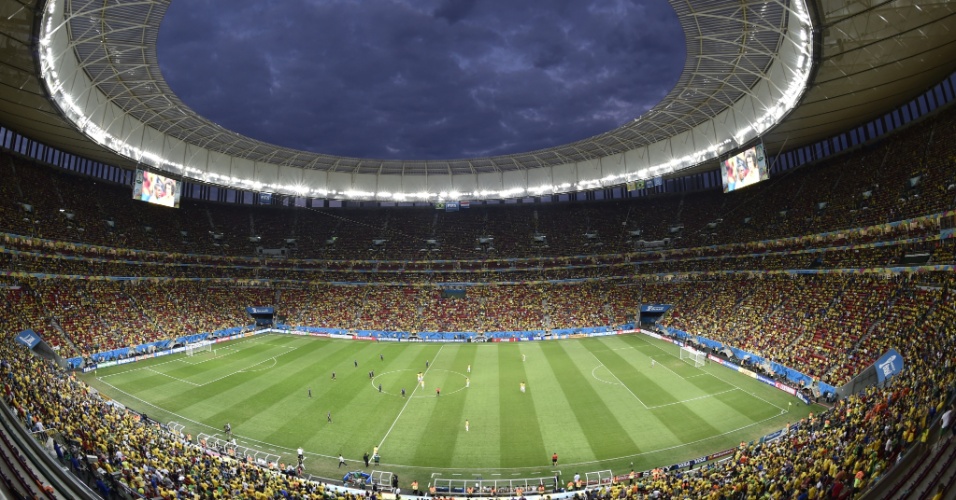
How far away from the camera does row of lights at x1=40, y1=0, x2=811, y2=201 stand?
86.6ft

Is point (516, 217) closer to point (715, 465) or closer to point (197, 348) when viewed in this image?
point (197, 348)

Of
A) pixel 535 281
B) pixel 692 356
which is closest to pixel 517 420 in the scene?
pixel 692 356

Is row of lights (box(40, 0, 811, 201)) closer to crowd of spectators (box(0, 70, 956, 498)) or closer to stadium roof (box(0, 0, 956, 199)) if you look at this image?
stadium roof (box(0, 0, 956, 199))

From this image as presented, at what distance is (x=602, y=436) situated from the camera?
24984mm

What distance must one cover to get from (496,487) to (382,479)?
5.35 m

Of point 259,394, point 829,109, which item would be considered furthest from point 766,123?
point 259,394

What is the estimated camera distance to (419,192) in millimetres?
67625

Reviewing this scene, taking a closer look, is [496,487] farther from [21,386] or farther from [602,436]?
[21,386]

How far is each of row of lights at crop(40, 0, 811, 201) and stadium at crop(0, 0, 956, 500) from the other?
0.93ft

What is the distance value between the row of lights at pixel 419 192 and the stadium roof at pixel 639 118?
0.49 ft

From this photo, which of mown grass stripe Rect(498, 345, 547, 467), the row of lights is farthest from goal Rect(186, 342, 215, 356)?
mown grass stripe Rect(498, 345, 547, 467)

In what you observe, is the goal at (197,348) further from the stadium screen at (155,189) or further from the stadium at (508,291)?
the stadium screen at (155,189)

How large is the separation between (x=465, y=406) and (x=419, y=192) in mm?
42509

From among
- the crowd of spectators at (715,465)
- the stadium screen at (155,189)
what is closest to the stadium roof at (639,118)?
the stadium screen at (155,189)
